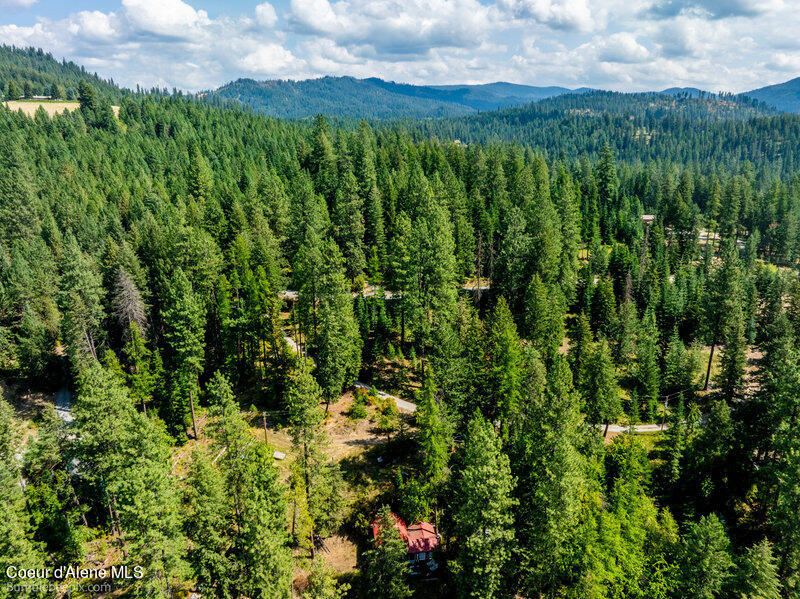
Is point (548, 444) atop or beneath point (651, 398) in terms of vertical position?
atop

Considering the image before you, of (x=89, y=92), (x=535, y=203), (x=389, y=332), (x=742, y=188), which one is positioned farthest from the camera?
(x=89, y=92)

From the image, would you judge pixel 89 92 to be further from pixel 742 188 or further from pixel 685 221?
pixel 742 188

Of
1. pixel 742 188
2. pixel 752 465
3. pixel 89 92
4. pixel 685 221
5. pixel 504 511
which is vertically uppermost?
pixel 89 92

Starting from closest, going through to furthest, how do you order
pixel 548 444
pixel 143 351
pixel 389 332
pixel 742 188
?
1. pixel 548 444
2. pixel 143 351
3. pixel 389 332
4. pixel 742 188

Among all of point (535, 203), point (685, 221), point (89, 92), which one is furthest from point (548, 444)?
point (89, 92)

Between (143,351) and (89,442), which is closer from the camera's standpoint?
(89,442)

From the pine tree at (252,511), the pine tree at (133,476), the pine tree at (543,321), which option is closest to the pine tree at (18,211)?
the pine tree at (133,476)

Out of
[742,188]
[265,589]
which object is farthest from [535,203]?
[742,188]
